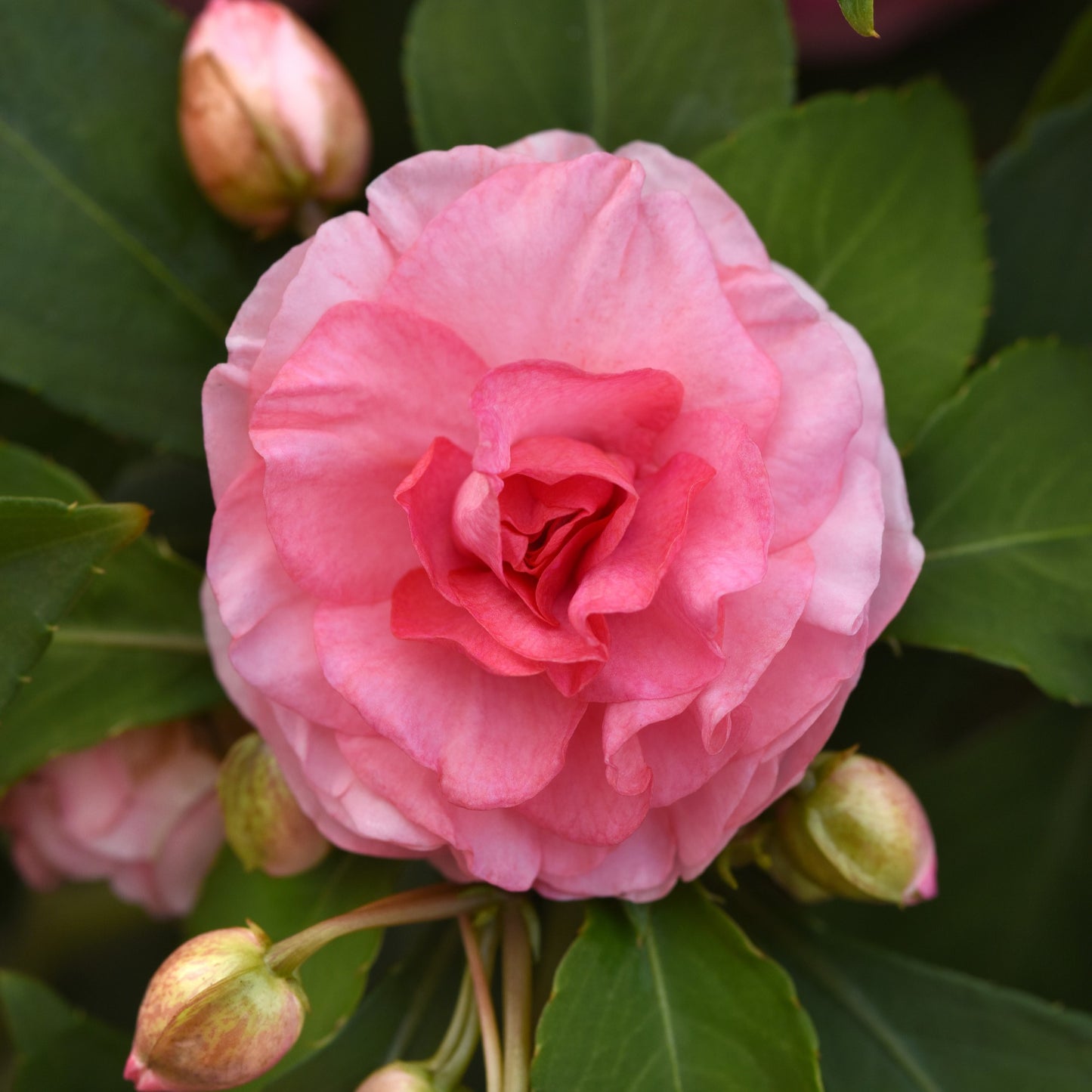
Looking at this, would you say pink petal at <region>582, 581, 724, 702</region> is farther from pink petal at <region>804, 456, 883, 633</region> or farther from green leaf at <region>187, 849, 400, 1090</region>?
green leaf at <region>187, 849, 400, 1090</region>

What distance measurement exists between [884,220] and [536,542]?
0.91ft

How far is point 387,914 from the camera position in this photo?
1.61 ft

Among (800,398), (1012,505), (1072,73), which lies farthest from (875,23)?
(800,398)

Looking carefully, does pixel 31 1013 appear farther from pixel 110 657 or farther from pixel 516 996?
pixel 516 996

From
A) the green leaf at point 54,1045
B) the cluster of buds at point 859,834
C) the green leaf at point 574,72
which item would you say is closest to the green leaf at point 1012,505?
the cluster of buds at point 859,834

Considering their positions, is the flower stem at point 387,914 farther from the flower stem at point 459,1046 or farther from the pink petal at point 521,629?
the pink petal at point 521,629

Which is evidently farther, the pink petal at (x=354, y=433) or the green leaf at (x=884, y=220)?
the green leaf at (x=884, y=220)

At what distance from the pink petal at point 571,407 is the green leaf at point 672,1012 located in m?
0.22

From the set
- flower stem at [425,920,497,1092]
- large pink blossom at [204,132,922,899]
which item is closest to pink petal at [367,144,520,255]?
large pink blossom at [204,132,922,899]

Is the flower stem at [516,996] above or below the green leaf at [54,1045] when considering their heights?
above

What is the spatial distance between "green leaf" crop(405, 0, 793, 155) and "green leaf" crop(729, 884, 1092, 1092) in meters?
0.44

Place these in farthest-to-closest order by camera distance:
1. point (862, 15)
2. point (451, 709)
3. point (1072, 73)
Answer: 1. point (1072, 73)
2. point (451, 709)
3. point (862, 15)

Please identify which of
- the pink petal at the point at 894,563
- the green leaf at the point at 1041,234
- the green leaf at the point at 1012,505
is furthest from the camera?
the green leaf at the point at 1041,234

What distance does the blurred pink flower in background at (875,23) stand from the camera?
0.89 metres
